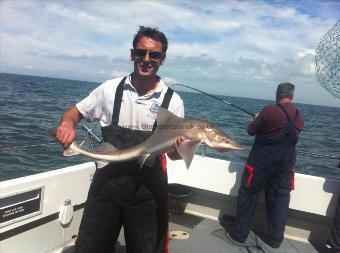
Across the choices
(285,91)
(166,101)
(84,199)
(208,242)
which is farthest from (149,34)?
(208,242)

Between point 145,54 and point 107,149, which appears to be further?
point 145,54

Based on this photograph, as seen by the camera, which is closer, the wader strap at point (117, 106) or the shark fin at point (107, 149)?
the shark fin at point (107, 149)

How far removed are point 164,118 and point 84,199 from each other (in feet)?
6.86

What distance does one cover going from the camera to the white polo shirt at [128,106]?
11.1 ft

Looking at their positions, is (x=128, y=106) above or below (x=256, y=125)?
above

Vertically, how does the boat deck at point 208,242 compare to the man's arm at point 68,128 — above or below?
below

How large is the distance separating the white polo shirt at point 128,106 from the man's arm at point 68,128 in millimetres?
72

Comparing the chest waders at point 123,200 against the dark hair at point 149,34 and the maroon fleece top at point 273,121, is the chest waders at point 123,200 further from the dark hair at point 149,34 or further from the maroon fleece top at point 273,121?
the maroon fleece top at point 273,121

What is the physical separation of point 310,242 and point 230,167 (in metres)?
1.72

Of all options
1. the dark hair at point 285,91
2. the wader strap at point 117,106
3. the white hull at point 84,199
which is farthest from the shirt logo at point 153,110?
the dark hair at point 285,91

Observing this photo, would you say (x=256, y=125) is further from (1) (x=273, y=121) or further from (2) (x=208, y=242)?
(2) (x=208, y=242)

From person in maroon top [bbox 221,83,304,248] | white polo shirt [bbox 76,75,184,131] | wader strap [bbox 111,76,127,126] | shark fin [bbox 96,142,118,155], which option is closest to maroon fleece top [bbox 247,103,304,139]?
person in maroon top [bbox 221,83,304,248]

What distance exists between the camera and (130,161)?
339 cm

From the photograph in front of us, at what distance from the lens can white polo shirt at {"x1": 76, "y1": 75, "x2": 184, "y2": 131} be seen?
3.37m
